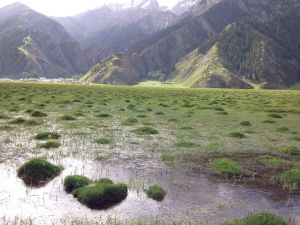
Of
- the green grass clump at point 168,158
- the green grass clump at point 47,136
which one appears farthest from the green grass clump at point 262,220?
the green grass clump at point 47,136

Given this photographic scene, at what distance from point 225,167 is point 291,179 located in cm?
409

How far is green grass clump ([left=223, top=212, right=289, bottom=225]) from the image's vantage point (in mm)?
16391

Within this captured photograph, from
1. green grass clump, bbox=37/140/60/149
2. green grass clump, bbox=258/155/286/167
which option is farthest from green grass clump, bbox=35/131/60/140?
green grass clump, bbox=258/155/286/167

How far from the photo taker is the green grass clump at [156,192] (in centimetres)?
1984

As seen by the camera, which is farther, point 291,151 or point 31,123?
point 31,123

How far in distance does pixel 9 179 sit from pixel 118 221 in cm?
827

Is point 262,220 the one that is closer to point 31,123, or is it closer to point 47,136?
point 47,136

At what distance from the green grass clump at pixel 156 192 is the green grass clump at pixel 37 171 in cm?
581

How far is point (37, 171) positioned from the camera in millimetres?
22828

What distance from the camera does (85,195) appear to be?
19.1 meters

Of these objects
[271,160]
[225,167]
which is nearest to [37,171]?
[225,167]

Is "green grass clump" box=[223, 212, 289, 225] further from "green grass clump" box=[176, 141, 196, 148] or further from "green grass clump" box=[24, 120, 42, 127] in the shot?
"green grass clump" box=[24, 120, 42, 127]

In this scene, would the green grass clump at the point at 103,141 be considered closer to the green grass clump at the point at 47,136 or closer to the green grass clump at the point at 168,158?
the green grass clump at the point at 47,136

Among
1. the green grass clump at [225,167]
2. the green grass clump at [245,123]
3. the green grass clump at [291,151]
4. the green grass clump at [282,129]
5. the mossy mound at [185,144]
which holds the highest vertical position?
the green grass clump at [225,167]
